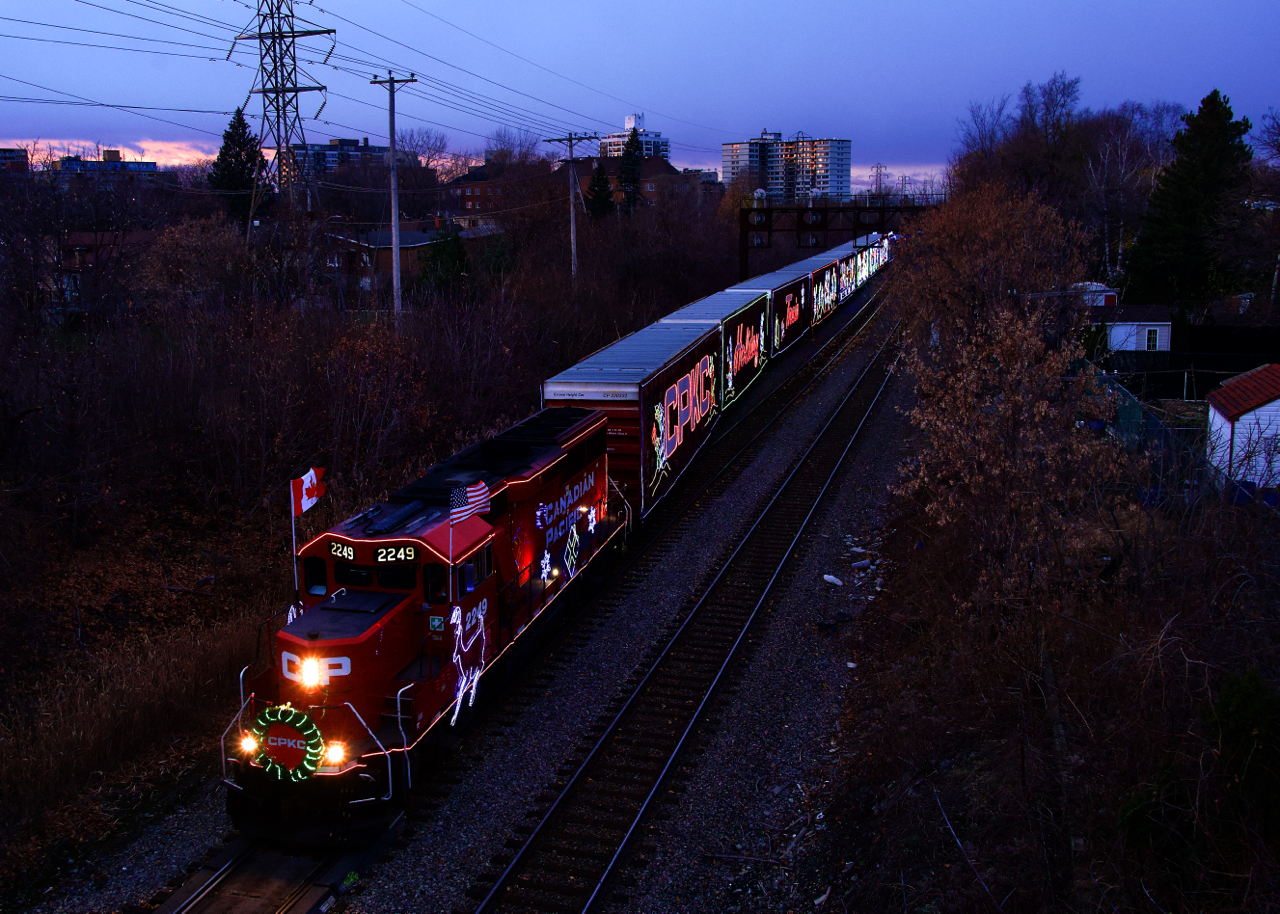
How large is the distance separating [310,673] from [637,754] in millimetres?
4180

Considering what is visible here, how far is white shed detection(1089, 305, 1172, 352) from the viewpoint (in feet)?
119

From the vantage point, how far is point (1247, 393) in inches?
792

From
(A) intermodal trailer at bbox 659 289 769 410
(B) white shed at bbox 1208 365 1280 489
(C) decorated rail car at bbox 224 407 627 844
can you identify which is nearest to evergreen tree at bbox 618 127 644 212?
(A) intermodal trailer at bbox 659 289 769 410

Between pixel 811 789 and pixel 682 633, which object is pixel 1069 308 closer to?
pixel 682 633

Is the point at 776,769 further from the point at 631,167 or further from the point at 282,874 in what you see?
the point at 631,167

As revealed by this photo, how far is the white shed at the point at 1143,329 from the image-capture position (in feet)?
119

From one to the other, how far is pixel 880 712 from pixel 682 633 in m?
3.61

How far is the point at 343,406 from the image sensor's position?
19.8m

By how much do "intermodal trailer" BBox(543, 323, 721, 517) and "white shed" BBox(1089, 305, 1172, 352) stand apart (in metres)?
22.8

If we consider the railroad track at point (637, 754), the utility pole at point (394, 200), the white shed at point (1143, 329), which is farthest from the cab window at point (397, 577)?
the white shed at point (1143, 329)

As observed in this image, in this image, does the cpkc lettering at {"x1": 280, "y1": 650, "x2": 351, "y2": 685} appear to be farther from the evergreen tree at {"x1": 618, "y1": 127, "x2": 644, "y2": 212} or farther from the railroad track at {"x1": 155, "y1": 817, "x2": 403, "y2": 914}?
the evergreen tree at {"x1": 618, "y1": 127, "x2": 644, "y2": 212}

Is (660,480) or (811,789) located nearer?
(811,789)

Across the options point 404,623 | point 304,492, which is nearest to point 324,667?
point 404,623

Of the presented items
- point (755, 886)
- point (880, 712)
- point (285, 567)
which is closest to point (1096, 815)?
point (755, 886)
